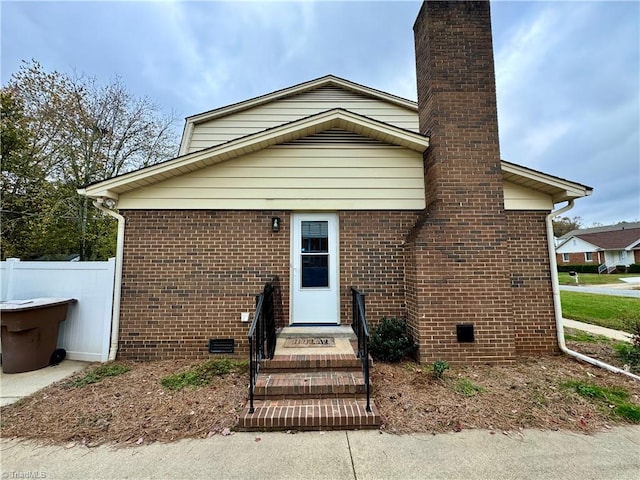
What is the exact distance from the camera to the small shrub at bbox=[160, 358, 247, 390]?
4.04m

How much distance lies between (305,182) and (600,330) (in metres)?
8.40

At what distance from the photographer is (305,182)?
544cm

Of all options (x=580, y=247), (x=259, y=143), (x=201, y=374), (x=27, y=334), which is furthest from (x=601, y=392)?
(x=580, y=247)

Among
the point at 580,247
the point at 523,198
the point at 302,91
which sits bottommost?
the point at 523,198

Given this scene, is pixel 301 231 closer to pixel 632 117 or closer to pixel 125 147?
pixel 125 147

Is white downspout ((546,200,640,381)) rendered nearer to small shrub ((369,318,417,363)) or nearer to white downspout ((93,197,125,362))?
small shrub ((369,318,417,363))

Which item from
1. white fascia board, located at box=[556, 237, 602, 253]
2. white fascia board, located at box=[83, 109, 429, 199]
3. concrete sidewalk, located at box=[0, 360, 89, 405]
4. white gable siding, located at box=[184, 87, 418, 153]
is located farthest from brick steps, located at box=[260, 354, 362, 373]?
white fascia board, located at box=[556, 237, 602, 253]

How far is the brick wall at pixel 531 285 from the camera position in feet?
17.3

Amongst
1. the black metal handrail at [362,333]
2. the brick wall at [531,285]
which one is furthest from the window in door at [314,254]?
the brick wall at [531,285]

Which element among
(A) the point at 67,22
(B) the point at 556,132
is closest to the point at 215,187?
(A) the point at 67,22

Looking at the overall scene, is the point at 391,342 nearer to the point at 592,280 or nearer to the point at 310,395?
the point at 310,395

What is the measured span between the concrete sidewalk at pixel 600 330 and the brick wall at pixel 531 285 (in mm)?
2484

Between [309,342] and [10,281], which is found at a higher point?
[10,281]

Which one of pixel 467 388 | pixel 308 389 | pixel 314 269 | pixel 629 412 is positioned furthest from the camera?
pixel 314 269
